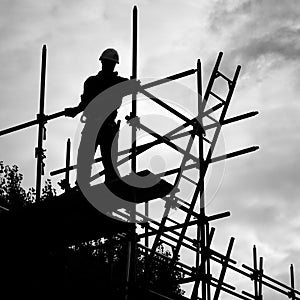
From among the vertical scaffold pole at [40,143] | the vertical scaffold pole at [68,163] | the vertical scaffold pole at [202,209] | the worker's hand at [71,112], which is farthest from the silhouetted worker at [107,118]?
the vertical scaffold pole at [202,209]

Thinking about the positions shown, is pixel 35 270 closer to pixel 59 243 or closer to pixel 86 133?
pixel 59 243

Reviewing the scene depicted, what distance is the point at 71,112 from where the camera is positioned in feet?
45.3

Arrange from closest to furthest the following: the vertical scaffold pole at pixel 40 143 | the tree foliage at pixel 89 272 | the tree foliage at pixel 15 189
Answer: the tree foliage at pixel 89 272 → the vertical scaffold pole at pixel 40 143 → the tree foliage at pixel 15 189

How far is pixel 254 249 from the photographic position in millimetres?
16141

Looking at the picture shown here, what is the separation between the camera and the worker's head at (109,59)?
13.9 m

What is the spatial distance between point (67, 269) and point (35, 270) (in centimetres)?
59

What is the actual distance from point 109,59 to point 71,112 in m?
0.93

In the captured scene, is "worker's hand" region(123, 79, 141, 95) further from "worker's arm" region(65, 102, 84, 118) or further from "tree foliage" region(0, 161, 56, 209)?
"tree foliage" region(0, 161, 56, 209)

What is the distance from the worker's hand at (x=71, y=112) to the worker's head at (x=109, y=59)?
71 cm

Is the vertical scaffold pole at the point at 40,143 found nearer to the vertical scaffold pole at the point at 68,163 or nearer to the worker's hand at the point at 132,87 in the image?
the vertical scaffold pole at the point at 68,163

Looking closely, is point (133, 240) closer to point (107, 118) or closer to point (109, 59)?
point (107, 118)

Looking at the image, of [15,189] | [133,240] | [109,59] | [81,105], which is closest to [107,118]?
[81,105]

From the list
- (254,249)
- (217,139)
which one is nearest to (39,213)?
(217,139)

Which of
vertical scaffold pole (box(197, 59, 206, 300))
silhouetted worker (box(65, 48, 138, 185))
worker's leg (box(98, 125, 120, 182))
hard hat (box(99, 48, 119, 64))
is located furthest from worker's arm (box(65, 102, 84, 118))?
vertical scaffold pole (box(197, 59, 206, 300))
